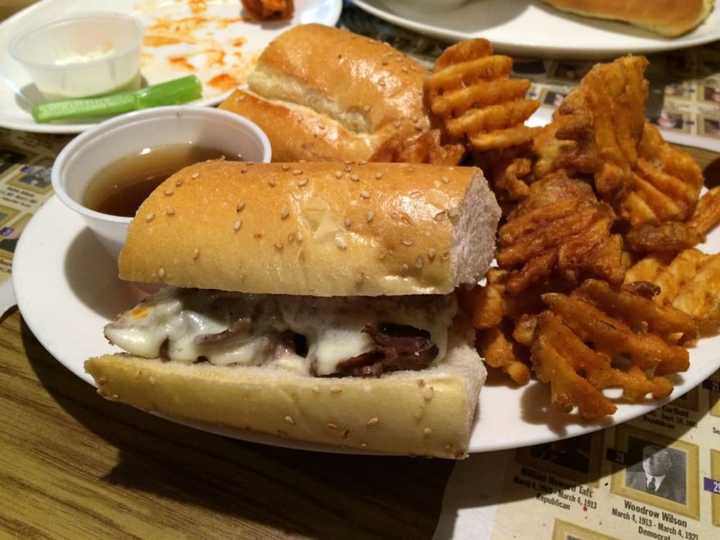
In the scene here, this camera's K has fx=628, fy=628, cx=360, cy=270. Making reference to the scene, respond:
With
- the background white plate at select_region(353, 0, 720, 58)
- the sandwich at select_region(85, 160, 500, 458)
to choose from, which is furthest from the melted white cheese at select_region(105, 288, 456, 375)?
the background white plate at select_region(353, 0, 720, 58)

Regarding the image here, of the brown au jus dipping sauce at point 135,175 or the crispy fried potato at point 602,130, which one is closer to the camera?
the crispy fried potato at point 602,130

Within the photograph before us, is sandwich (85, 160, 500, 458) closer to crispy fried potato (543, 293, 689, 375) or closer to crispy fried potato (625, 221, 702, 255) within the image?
crispy fried potato (543, 293, 689, 375)

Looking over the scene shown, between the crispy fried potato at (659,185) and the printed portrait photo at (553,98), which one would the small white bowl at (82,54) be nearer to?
the printed portrait photo at (553,98)

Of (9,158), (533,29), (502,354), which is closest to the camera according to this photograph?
(502,354)

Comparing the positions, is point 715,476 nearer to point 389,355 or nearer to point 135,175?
point 389,355

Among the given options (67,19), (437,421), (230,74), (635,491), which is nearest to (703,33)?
(230,74)

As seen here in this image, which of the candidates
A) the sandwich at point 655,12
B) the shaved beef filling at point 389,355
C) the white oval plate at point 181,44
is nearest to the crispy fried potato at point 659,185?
the shaved beef filling at point 389,355

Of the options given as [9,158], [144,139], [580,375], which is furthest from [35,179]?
[580,375]
